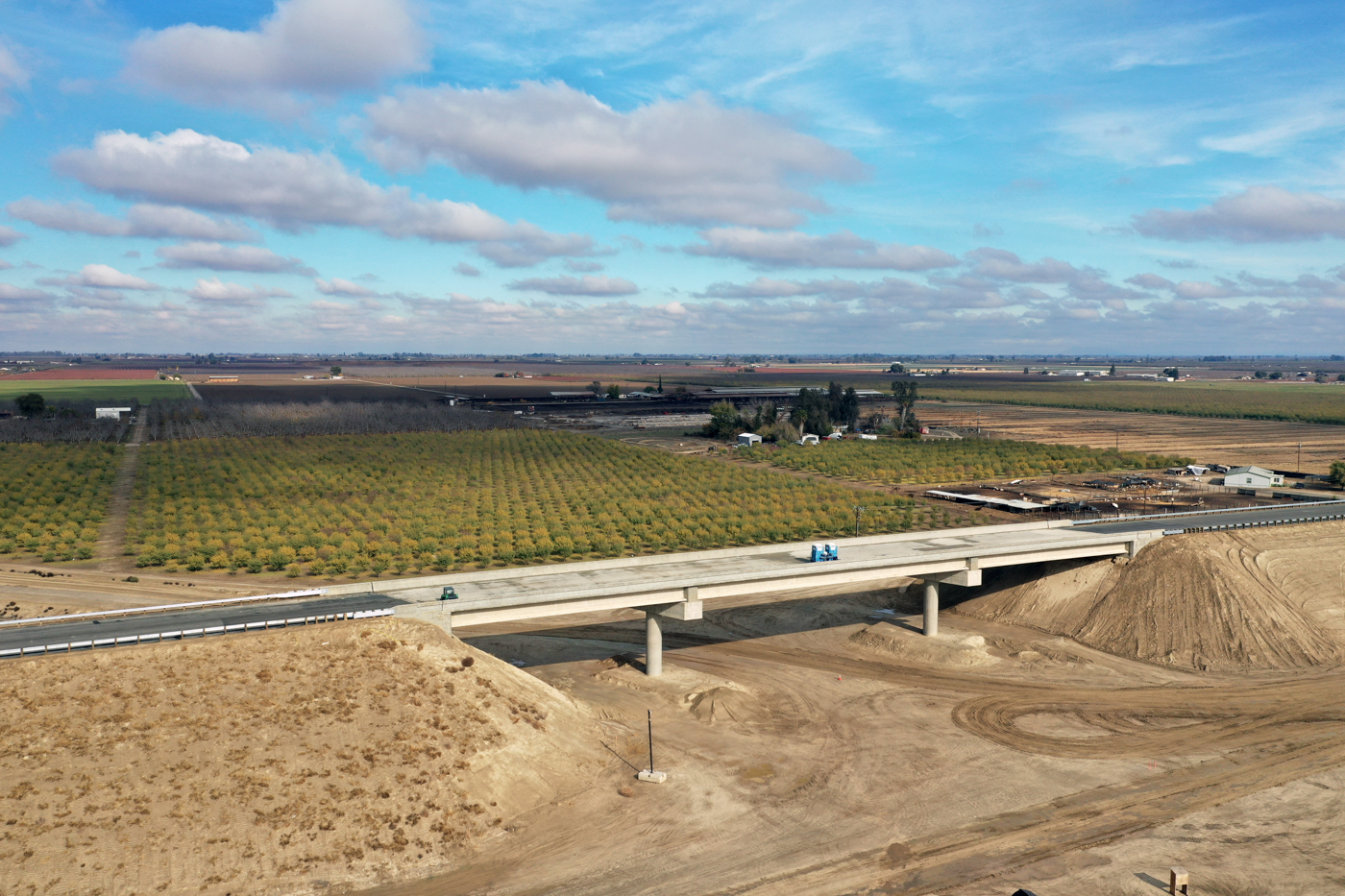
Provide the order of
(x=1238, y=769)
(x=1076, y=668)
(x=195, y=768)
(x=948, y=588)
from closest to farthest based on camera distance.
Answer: (x=195, y=768) < (x=1238, y=769) < (x=1076, y=668) < (x=948, y=588)

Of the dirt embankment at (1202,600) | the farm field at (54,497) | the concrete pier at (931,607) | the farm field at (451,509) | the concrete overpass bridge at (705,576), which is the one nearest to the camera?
the concrete overpass bridge at (705,576)

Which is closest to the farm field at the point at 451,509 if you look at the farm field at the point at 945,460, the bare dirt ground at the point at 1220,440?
the farm field at the point at 945,460

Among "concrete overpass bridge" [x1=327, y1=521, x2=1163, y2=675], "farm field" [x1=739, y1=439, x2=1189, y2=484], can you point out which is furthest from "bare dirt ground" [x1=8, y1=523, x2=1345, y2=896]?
"farm field" [x1=739, y1=439, x2=1189, y2=484]

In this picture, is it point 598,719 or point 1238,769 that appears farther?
point 598,719

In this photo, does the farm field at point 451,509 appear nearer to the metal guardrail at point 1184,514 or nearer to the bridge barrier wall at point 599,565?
the bridge barrier wall at point 599,565

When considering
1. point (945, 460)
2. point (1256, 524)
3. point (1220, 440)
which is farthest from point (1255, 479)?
point (1220, 440)

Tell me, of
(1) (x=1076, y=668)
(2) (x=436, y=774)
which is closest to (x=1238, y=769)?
(1) (x=1076, y=668)

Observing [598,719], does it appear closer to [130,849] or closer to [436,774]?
[436,774]
